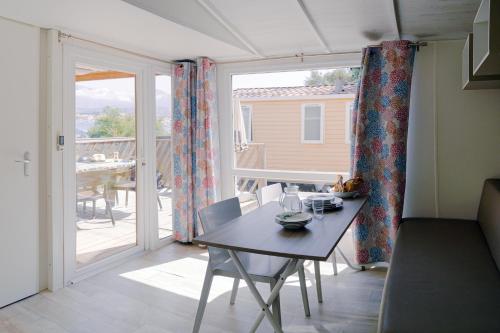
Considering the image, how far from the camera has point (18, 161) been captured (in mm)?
2812

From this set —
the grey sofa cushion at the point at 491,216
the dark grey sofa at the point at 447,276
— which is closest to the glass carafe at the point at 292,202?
the dark grey sofa at the point at 447,276

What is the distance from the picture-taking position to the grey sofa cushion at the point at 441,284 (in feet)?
5.09

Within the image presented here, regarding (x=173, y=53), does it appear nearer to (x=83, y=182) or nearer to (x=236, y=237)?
(x=83, y=182)

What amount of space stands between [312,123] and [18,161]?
2.85 meters

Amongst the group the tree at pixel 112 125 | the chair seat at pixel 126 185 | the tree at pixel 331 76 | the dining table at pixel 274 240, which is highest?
the tree at pixel 331 76

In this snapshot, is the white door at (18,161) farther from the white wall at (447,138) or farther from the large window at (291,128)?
the white wall at (447,138)

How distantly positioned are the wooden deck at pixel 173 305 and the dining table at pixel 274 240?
1.95ft

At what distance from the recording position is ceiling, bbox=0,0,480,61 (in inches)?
96.7

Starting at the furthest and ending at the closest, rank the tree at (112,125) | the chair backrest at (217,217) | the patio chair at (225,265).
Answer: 1. the tree at (112,125)
2. the chair backrest at (217,217)
3. the patio chair at (225,265)

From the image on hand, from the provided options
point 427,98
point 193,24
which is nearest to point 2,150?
point 193,24

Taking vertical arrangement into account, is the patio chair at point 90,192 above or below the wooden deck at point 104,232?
above

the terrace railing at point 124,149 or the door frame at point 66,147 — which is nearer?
the door frame at point 66,147

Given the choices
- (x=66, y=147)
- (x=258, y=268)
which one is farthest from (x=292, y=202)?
(x=66, y=147)

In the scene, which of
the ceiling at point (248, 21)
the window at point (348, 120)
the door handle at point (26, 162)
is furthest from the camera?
the window at point (348, 120)
